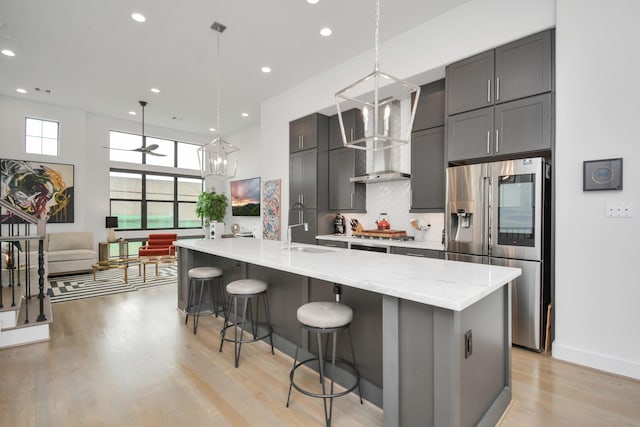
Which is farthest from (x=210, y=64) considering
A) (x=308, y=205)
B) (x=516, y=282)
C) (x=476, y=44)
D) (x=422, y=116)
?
(x=516, y=282)

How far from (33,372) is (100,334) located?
0.78 metres

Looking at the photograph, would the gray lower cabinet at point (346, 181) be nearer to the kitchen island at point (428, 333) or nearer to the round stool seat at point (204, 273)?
the round stool seat at point (204, 273)

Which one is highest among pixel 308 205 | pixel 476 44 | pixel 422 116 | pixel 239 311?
pixel 476 44

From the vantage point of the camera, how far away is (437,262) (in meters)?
2.22

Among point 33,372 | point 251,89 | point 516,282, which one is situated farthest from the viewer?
point 251,89

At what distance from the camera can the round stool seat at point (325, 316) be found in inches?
72.1

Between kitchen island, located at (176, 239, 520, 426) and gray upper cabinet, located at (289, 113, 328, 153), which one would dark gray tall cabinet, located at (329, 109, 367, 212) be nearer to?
gray upper cabinet, located at (289, 113, 328, 153)

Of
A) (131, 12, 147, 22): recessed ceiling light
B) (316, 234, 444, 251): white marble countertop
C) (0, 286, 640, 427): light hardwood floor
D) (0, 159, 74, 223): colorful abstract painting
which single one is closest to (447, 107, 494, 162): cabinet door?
(316, 234, 444, 251): white marble countertop

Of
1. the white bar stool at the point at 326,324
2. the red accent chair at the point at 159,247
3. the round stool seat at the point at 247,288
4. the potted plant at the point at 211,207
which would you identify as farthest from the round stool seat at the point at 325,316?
the potted plant at the point at 211,207

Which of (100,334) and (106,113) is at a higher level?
(106,113)

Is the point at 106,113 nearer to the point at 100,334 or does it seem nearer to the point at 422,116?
the point at 100,334

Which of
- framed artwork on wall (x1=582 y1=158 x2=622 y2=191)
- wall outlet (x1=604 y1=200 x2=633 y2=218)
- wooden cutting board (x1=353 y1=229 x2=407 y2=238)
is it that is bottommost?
wooden cutting board (x1=353 y1=229 x2=407 y2=238)

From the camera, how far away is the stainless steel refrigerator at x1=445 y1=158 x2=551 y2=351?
9.00ft

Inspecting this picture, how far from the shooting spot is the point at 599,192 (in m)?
2.47
